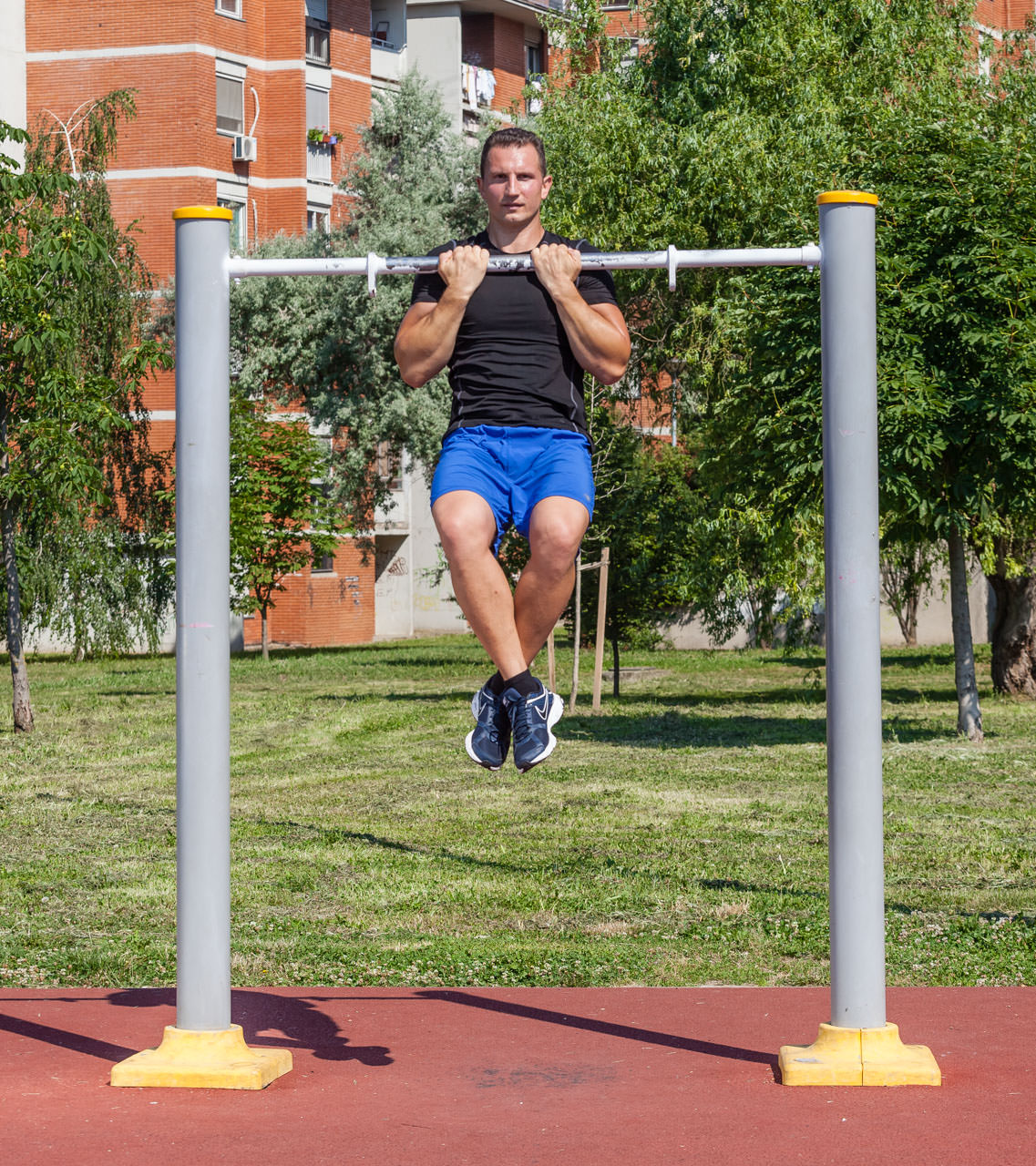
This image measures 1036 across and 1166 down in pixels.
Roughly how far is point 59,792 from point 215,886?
29.9 ft

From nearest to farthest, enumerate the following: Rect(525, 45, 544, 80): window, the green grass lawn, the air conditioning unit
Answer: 1. the green grass lawn
2. the air conditioning unit
3. Rect(525, 45, 544, 80): window

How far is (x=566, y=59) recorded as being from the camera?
1126 inches

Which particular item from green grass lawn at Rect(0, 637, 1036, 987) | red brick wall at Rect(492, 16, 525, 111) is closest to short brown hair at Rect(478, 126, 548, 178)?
green grass lawn at Rect(0, 637, 1036, 987)

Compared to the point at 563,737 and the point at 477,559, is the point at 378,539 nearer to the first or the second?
the point at 563,737

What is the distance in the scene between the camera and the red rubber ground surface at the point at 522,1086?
4582mm

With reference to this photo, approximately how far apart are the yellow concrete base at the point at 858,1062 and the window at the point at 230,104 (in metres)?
38.7

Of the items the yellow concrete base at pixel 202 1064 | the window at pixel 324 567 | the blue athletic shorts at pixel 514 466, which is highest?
the window at pixel 324 567

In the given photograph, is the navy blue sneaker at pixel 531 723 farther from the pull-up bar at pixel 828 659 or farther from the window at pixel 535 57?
the window at pixel 535 57

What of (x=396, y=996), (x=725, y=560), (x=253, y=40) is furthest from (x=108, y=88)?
(x=396, y=996)

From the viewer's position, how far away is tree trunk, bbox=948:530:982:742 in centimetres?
1761

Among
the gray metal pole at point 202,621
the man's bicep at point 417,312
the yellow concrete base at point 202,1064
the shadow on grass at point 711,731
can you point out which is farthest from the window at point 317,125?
the yellow concrete base at point 202,1064

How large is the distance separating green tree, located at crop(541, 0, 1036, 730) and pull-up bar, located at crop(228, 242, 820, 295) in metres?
10.0

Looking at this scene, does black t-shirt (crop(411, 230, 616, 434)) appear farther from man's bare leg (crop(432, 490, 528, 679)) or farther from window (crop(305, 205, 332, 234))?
window (crop(305, 205, 332, 234))

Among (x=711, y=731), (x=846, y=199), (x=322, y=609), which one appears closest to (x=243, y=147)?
(x=322, y=609)
